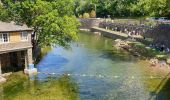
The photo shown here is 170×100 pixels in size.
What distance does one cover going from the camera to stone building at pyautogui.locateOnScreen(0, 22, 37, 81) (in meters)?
48.3

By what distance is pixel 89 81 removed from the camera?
47.7m

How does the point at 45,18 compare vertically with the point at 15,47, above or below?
above

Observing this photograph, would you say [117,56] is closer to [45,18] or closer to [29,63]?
[45,18]

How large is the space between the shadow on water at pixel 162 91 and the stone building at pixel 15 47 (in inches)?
746

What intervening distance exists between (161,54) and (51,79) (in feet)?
76.4

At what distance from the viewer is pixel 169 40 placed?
70.1 meters

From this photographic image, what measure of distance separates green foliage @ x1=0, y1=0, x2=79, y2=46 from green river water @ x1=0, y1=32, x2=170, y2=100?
5077mm

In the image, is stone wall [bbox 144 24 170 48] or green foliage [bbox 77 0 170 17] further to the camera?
green foliage [bbox 77 0 170 17]

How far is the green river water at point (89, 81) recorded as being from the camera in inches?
1619

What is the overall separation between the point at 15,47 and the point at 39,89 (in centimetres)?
883

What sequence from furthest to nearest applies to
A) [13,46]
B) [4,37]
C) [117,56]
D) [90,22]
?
1. [90,22]
2. [117,56]
3. [13,46]
4. [4,37]

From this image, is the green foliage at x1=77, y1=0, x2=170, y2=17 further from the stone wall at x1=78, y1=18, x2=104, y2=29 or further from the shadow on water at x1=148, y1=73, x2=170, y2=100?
the shadow on water at x1=148, y1=73, x2=170, y2=100

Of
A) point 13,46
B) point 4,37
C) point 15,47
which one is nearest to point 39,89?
point 15,47

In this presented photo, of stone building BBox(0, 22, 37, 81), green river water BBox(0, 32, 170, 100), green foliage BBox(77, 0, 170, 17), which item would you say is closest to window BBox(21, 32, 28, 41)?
stone building BBox(0, 22, 37, 81)
